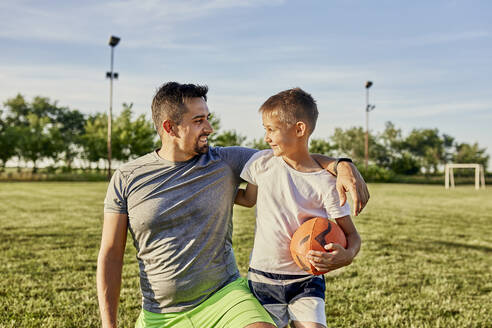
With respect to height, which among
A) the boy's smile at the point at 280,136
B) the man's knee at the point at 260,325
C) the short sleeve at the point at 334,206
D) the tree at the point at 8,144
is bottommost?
the man's knee at the point at 260,325

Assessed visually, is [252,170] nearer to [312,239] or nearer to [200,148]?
[200,148]

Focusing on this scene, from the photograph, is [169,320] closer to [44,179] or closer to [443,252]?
[443,252]

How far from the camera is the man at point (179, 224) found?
2842mm

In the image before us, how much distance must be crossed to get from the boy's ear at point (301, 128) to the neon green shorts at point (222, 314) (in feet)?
3.44

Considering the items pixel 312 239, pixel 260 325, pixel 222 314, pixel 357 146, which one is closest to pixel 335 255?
pixel 312 239

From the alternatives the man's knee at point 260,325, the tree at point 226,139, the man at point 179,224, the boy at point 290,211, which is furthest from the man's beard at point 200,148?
the tree at point 226,139

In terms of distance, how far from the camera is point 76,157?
72500mm

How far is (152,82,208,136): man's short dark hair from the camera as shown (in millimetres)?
3035

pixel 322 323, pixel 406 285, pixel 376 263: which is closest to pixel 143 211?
pixel 322 323

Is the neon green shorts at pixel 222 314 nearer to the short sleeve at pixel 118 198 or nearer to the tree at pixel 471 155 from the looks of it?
the short sleeve at pixel 118 198

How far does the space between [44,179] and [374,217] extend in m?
37.4

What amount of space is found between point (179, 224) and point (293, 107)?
1039mm

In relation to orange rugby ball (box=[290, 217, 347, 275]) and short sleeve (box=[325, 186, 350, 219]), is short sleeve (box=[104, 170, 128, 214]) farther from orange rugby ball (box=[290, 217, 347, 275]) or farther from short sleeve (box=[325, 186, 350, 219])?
short sleeve (box=[325, 186, 350, 219])

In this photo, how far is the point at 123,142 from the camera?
169 feet
